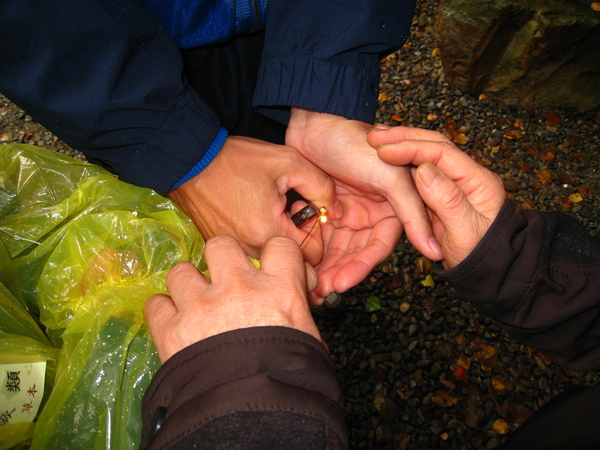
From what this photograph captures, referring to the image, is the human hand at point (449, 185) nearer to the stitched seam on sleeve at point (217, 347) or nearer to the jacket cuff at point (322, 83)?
the jacket cuff at point (322, 83)

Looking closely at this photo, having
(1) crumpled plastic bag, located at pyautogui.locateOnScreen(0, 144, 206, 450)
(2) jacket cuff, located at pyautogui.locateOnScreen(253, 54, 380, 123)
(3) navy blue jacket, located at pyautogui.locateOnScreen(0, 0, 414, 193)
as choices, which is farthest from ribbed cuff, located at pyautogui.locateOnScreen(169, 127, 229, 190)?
(2) jacket cuff, located at pyautogui.locateOnScreen(253, 54, 380, 123)

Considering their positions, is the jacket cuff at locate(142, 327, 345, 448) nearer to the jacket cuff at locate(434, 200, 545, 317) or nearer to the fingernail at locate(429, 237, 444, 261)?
the jacket cuff at locate(434, 200, 545, 317)

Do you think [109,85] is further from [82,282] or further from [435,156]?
[435,156]

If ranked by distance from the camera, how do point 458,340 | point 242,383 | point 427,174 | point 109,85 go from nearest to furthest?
point 242,383, point 109,85, point 427,174, point 458,340

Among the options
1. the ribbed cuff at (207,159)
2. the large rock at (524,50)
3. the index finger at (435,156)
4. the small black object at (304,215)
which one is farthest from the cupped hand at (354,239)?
the large rock at (524,50)

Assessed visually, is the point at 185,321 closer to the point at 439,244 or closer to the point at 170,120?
the point at 170,120

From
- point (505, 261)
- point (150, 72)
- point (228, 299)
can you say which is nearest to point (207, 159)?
point (150, 72)
